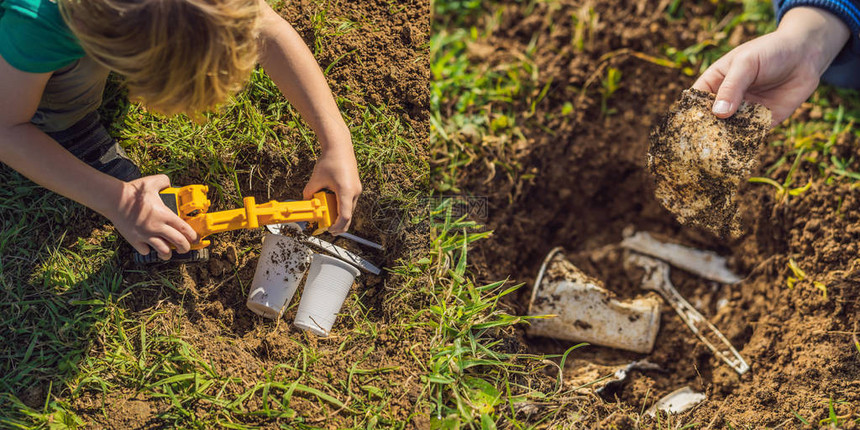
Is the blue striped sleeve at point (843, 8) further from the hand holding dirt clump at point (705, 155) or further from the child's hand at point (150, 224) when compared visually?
the child's hand at point (150, 224)

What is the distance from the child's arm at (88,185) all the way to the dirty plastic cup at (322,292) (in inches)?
15.9

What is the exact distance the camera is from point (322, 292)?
1963 millimetres

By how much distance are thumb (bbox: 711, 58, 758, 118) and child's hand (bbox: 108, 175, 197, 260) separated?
1.66m

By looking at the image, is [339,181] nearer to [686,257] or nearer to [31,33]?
[31,33]

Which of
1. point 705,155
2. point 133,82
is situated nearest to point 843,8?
point 705,155

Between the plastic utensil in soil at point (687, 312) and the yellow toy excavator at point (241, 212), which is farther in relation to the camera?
Answer: the plastic utensil in soil at point (687, 312)

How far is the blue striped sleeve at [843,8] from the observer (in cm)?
204

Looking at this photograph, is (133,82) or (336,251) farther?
(336,251)

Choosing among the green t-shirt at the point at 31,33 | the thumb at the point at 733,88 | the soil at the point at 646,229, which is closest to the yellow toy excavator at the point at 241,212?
the green t-shirt at the point at 31,33

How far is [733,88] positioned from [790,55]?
0.36 meters

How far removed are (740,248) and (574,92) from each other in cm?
91

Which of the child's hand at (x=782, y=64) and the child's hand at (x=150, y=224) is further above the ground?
the child's hand at (x=782, y=64)

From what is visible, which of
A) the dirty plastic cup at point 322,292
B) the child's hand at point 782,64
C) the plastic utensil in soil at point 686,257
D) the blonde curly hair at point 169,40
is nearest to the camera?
the blonde curly hair at point 169,40

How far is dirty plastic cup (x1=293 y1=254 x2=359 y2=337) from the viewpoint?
1.96 meters
